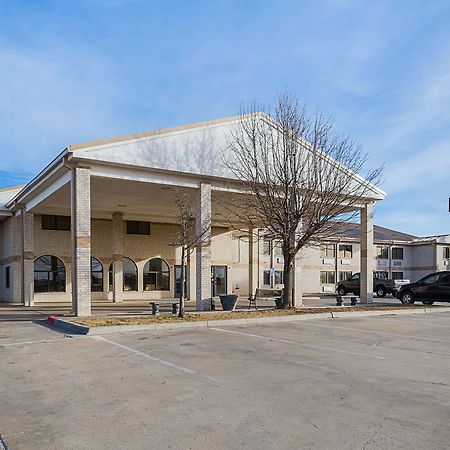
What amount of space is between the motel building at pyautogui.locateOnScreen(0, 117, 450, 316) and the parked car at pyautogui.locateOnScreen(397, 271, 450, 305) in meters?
2.03

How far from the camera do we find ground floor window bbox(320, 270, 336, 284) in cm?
4494

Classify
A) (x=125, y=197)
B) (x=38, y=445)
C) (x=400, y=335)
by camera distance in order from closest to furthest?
(x=38, y=445)
(x=400, y=335)
(x=125, y=197)

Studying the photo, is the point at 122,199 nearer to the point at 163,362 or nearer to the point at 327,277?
the point at 163,362

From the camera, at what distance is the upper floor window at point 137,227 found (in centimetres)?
3123

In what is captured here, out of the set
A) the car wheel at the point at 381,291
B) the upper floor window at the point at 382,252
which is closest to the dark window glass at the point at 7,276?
the car wheel at the point at 381,291

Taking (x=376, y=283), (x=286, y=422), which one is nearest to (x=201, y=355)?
(x=286, y=422)

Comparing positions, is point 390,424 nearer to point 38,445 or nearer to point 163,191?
point 38,445

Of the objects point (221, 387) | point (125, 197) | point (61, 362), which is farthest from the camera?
point (125, 197)

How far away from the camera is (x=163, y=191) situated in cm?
2195

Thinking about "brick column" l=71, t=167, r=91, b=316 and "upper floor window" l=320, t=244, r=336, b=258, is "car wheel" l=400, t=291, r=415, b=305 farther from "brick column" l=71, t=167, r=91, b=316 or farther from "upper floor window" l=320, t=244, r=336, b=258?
"upper floor window" l=320, t=244, r=336, b=258

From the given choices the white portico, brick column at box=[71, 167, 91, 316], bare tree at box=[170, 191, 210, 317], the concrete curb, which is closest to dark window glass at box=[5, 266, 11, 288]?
the white portico

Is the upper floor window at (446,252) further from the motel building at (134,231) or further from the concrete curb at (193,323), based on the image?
the concrete curb at (193,323)

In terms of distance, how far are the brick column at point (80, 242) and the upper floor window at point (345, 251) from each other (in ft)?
106

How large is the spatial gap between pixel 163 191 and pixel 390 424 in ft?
57.5
